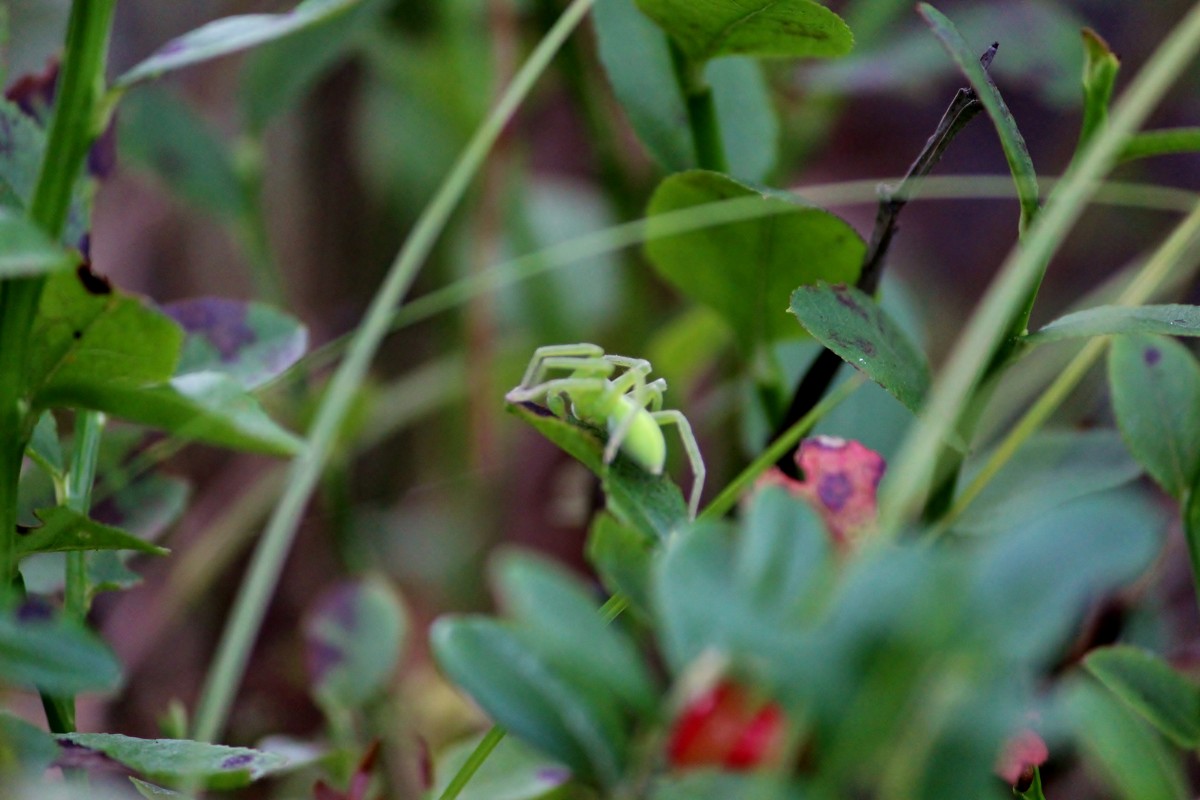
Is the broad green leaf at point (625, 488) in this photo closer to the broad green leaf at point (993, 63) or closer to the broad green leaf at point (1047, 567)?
the broad green leaf at point (1047, 567)

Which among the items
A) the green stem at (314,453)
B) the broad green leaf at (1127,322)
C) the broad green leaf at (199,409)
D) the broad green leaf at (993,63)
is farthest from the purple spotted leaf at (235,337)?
the broad green leaf at (993,63)

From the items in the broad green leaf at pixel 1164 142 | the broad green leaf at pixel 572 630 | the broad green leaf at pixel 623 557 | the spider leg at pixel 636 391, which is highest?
the broad green leaf at pixel 1164 142

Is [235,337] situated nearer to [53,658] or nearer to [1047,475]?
[53,658]

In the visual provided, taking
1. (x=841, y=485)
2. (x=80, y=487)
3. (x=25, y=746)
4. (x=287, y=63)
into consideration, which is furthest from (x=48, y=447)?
(x=287, y=63)

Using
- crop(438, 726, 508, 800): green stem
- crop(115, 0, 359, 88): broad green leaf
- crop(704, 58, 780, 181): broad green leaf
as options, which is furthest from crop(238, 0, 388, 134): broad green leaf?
crop(438, 726, 508, 800): green stem

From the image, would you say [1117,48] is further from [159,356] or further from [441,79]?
[159,356]

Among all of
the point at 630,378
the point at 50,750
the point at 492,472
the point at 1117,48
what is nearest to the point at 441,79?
the point at 492,472

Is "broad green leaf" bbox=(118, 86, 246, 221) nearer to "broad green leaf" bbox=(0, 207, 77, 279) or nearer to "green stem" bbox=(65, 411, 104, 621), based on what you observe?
"green stem" bbox=(65, 411, 104, 621)
